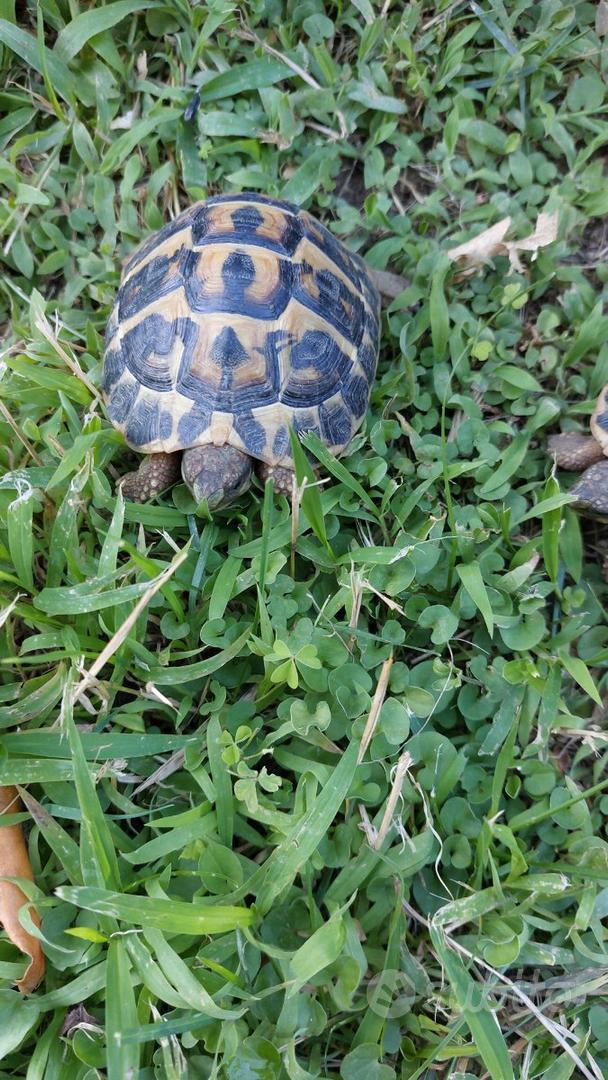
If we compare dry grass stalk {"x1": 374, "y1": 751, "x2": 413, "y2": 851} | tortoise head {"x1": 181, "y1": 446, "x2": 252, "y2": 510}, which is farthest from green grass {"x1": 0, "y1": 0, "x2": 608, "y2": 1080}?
tortoise head {"x1": 181, "y1": 446, "x2": 252, "y2": 510}

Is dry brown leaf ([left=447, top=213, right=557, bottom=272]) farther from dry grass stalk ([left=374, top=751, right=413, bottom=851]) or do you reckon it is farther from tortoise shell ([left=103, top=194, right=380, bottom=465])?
dry grass stalk ([left=374, top=751, right=413, bottom=851])

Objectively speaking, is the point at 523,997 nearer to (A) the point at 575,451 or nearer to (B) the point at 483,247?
(A) the point at 575,451

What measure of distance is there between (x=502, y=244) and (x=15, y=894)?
9.64ft

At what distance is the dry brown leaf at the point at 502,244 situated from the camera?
277 cm

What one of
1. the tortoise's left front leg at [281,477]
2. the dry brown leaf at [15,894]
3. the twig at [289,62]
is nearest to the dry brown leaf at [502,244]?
the twig at [289,62]

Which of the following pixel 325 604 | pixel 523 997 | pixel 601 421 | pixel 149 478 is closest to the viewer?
pixel 523 997

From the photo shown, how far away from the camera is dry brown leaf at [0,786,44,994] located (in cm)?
201

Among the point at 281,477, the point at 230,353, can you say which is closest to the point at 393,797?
the point at 281,477

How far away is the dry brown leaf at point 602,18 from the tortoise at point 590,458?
5.20ft

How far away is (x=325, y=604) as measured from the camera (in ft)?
7.63

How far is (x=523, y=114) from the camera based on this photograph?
298 cm

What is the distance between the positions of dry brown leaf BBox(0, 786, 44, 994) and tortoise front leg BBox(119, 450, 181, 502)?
3.51 ft

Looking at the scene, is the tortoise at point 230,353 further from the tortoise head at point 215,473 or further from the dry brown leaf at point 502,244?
the dry brown leaf at point 502,244

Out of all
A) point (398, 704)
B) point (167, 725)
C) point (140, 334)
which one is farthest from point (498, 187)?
point (167, 725)
